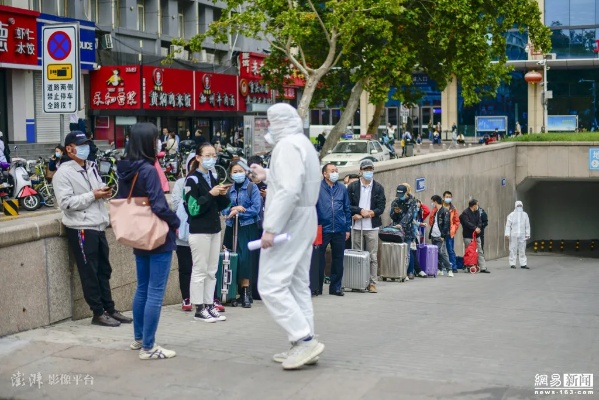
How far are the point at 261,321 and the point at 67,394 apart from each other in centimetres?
323

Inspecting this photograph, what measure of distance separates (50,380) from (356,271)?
23.2ft

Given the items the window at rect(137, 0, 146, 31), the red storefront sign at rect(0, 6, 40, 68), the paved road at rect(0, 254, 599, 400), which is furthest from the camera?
the window at rect(137, 0, 146, 31)

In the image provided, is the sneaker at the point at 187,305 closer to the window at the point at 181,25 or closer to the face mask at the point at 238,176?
the face mask at the point at 238,176

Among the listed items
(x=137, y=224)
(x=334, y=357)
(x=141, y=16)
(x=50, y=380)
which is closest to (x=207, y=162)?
(x=137, y=224)

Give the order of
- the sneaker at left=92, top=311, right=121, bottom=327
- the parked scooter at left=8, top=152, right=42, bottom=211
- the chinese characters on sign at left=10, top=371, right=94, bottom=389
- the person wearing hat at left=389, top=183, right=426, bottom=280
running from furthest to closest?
the parked scooter at left=8, top=152, right=42, bottom=211 < the person wearing hat at left=389, top=183, right=426, bottom=280 < the sneaker at left=92, top=311, right=121, bottom=327 < the chinese characters on sign at left=10, top=371, right=94, bottom=389

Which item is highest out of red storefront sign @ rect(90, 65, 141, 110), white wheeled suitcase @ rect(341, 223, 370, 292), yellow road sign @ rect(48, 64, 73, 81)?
red storefront sign @ rect(90, 65, 141, 110)

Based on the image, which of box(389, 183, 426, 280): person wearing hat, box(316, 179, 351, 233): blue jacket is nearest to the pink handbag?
box(316, 179, 351, 233): blue jacket

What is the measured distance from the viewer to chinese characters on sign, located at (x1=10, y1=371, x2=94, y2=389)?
668 cm

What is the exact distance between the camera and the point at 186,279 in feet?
32.8

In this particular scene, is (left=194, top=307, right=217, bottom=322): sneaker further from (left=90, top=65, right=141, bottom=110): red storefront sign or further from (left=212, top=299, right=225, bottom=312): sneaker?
(left=90, top=65, right=141, bottom=110): red storefront sign

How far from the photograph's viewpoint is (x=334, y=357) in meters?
7.55

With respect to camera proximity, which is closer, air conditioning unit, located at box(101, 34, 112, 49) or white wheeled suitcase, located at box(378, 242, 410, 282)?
white wheeled suitcase, located at box(378, 242, 410, 282)

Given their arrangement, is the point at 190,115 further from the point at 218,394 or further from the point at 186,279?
the point at 218,394

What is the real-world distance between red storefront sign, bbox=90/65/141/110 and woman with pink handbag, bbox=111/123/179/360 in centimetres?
3269
